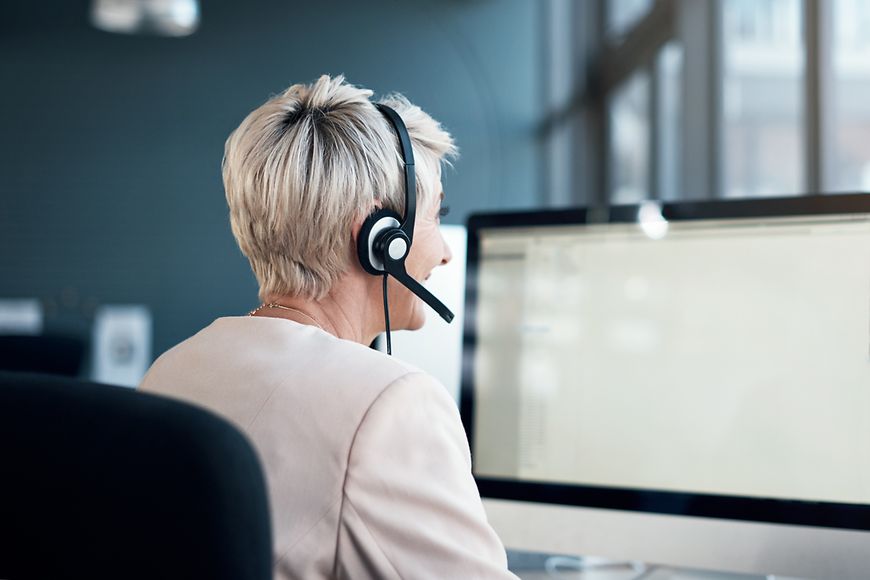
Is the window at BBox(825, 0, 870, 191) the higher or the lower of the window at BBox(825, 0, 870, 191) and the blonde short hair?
the higher

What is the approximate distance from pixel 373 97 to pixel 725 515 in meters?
0.59

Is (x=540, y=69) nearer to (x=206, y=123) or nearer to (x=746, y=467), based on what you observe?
(x=206, y=123)

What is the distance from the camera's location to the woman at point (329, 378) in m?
0.69

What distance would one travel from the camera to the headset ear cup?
35.9 inches

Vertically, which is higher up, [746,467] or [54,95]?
[54,95]

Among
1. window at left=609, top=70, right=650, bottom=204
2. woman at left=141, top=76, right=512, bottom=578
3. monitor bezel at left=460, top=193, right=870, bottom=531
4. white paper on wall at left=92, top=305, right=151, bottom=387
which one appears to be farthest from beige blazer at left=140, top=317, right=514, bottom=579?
white paper on wall at left=92, top=305, right=151, bottom=387

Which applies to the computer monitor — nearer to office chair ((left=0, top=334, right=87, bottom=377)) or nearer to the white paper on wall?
office chair ((left=0, top=334, right=87, bottom=377))

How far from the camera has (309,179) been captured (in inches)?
35.4

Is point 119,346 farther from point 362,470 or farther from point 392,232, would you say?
point 362,470

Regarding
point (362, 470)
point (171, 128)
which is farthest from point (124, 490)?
point (171, 128)

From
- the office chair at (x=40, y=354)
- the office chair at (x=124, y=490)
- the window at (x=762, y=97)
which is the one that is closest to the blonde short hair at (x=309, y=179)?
the office chair at (x=124, y=490)

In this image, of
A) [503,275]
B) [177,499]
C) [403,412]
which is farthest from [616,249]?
[177,499]

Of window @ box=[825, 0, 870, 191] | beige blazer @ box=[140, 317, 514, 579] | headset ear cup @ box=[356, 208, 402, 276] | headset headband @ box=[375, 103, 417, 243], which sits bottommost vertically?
beige blazer @ box=[140, 317, 514, 579]

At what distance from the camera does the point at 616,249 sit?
1087mm
